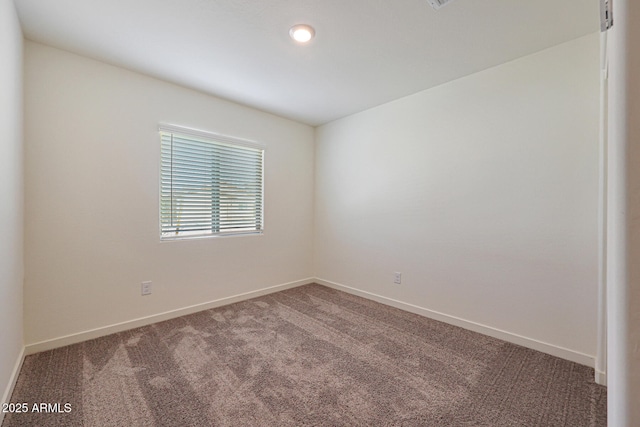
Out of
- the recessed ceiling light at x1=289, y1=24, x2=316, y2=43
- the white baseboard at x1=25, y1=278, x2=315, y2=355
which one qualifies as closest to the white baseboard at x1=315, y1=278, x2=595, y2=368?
the white baseboard at x1=25, y1=278, x2=315, y2=355

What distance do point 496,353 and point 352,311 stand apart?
4.41ft

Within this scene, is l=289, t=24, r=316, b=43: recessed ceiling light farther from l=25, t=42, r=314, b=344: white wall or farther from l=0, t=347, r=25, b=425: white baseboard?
l=0, t=347, r=25, b=425: white baseboard

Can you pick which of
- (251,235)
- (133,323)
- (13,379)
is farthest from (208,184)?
(13,379)

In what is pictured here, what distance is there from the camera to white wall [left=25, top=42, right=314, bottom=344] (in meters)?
2.10

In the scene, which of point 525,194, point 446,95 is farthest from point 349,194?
point 525,194

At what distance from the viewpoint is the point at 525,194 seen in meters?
2.25

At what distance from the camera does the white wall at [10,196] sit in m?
1.49

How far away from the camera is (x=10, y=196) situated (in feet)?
5.45

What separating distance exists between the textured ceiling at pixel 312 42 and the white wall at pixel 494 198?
32 centimetres

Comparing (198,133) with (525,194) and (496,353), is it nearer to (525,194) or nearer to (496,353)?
(525,194)

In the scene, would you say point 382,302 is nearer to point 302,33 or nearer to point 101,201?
point 302,33

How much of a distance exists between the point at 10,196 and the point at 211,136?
1716 millimetres

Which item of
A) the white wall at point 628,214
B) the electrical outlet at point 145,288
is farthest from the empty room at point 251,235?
the white wall at point 628,214

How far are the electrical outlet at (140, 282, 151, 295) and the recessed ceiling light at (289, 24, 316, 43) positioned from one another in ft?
8.39
